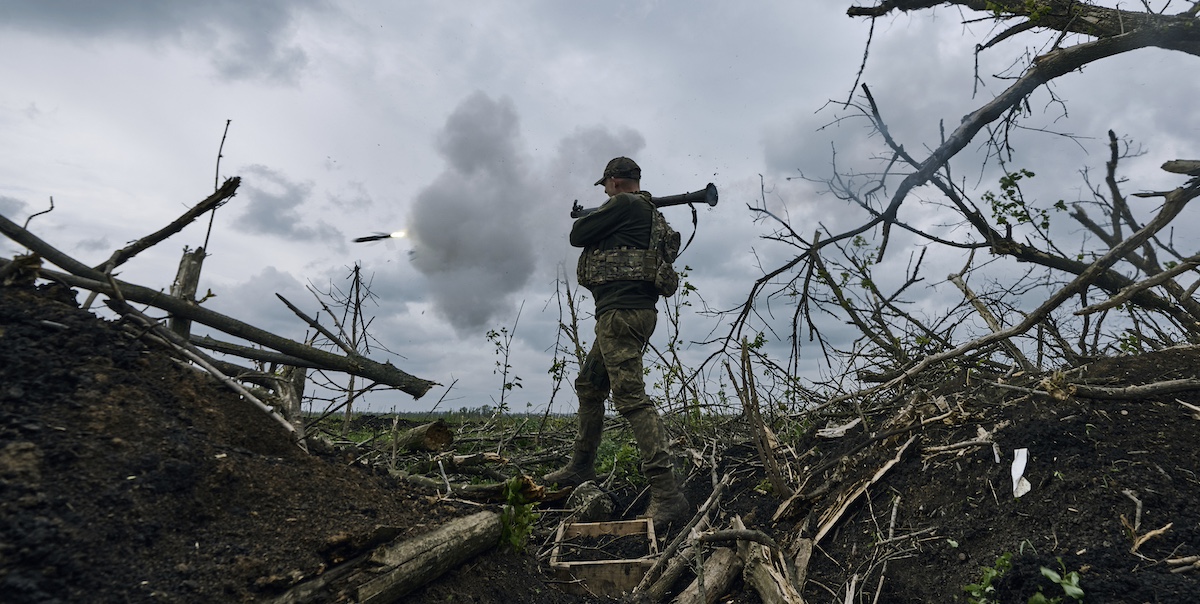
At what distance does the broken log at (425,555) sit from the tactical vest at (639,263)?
2557mm

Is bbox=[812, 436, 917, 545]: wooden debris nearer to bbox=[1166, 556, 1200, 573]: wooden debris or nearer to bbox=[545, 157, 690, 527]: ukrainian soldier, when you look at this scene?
bbox=[545, 157, 690, 527]: ukrainian soldier

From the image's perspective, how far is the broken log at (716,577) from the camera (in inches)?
141

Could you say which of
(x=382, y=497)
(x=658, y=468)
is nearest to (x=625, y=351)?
(x=658, y=468)

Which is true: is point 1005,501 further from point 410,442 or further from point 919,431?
point 410,442

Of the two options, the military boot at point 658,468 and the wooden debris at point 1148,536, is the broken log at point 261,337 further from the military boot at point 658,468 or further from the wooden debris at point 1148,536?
the wooden debris at point 1148,536

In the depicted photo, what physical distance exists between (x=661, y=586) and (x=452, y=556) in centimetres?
137

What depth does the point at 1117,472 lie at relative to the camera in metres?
3.42

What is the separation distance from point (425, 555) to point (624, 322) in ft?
9.29

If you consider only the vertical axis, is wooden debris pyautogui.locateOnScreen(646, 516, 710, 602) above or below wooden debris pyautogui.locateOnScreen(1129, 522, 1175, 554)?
below

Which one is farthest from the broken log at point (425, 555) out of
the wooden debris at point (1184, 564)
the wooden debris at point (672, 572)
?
the wooden debris at point (1184, 564)

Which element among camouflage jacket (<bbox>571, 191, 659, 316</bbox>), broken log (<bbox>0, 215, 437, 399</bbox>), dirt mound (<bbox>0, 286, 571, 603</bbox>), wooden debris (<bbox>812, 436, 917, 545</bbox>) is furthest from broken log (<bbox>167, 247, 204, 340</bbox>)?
wooden debris (<bbox>812, 436, 917, 545</bbox>)

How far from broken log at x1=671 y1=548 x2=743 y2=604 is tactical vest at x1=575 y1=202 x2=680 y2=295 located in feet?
7.73

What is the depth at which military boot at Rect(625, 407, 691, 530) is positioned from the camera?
207 inches

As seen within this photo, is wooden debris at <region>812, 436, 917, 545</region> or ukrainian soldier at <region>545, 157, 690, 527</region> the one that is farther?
ukrainian soldier at <region>545, 157, 690, 527</region>
